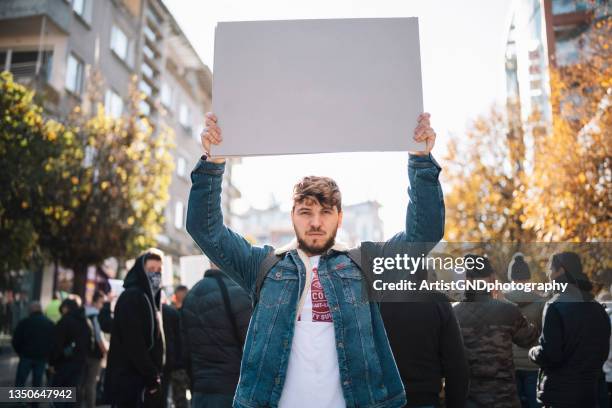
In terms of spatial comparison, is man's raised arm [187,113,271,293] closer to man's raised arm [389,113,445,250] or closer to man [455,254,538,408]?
man's raised arm [389,113,445,250]

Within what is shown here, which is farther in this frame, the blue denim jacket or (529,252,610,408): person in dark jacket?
(529,252,610,408): person in dark jacket

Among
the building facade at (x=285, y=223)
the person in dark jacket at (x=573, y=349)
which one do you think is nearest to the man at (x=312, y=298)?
the person in dark jacket at (x=573, y=349)

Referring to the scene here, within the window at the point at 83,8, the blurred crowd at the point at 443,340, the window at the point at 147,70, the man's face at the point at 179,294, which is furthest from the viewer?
the window at the point at 147,70

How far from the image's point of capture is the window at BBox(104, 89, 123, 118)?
26.3 m

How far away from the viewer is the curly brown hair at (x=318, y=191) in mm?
2754

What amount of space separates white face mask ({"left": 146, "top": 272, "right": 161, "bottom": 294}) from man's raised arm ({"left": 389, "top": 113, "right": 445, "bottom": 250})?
394cm

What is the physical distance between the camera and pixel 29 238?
14.3 meters

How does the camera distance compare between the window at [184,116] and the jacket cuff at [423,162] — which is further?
the window at [184,116]

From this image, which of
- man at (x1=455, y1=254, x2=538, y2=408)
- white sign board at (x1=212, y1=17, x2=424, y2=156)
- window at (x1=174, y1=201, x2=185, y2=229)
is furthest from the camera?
window at (x1=174, y1=201, x2=185, y2=229)

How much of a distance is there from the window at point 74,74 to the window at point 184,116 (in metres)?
14.4

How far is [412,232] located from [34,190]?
15.2 metres

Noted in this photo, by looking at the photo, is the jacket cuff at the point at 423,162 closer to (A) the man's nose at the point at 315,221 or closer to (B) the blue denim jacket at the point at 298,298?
(B) the blue denim jacket at the point at 298,298

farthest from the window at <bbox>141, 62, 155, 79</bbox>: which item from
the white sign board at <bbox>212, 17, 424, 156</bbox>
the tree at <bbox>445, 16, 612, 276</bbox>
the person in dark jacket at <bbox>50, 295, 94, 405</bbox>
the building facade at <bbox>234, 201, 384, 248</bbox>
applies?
the building facade at <bbox>234, 201, 384, 248</bbox>

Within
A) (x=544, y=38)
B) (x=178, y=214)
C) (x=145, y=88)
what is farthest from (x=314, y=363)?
(x=178, y=214)
